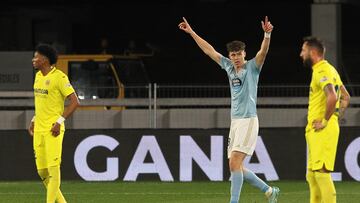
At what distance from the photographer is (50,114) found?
12594mm

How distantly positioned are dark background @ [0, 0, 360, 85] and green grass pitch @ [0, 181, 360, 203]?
910 inches

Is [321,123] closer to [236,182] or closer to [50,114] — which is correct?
[236,182]

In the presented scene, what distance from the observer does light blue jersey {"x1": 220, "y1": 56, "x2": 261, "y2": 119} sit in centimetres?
1295

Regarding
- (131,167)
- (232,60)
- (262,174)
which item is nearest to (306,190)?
(262,174)

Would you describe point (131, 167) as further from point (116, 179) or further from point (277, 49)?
point (277, 49)

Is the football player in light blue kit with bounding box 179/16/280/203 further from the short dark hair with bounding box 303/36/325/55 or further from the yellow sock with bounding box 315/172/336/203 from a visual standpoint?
the yellow sock with bounding box 315/172/336/203

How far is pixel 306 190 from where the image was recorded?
1697cm

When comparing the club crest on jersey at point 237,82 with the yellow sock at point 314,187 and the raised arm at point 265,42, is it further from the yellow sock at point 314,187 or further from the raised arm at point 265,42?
the yellow sock at point 314,187

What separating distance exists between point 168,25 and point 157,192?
29.9 meters

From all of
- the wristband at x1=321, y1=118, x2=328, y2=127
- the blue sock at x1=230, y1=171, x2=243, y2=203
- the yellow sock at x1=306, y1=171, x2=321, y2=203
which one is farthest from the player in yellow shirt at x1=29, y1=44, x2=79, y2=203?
the wristband at x1=321, y1=118, x2=328, y2=127

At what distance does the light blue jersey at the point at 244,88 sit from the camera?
510 inches

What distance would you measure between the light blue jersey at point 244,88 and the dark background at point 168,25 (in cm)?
2804

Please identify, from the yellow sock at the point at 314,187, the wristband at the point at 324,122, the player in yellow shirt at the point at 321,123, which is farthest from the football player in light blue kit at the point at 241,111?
the wristband at the point at 324,122

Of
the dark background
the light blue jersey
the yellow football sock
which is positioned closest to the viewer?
the yellow football sock
